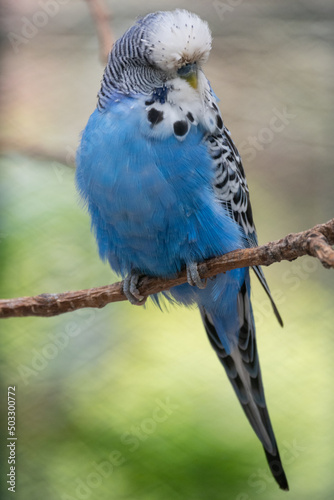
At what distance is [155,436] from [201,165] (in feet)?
3.48

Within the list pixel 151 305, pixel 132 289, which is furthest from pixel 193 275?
pixel 151 305

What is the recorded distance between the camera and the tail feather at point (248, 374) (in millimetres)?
1758

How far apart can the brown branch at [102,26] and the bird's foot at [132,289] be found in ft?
2.79

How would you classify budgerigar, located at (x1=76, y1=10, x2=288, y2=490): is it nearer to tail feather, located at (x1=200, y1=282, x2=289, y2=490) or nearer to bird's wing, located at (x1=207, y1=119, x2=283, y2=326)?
bird's wing, located at (x1=207, y1=119, x2=283, y2=326)

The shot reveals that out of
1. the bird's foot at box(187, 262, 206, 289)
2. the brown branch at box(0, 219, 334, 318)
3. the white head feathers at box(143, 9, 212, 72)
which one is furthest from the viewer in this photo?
the bird's foot at box(187, 262, 206, 289)

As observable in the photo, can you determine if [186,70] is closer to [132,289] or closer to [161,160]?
[161,160]

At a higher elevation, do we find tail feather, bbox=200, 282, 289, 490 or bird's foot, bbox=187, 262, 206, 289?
bird's foot, bbox=187, 262, 206, 289

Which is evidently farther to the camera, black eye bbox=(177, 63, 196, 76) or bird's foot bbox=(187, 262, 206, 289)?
bird's foot bbox=(187, 262, 206, 289)

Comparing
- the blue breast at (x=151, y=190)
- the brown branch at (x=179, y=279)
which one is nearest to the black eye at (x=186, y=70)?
the blue breast at (x=151, y=190)

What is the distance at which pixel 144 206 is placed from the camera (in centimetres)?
142

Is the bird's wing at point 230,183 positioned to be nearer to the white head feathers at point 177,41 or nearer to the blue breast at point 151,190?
the blue breast at point 151,190

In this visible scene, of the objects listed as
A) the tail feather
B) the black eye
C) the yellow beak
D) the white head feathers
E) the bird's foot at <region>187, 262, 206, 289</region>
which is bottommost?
the tail feather

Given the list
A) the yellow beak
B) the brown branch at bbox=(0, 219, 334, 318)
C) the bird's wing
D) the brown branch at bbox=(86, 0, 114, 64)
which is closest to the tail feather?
the bird's wing

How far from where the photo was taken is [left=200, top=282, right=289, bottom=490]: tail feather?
1758mm
